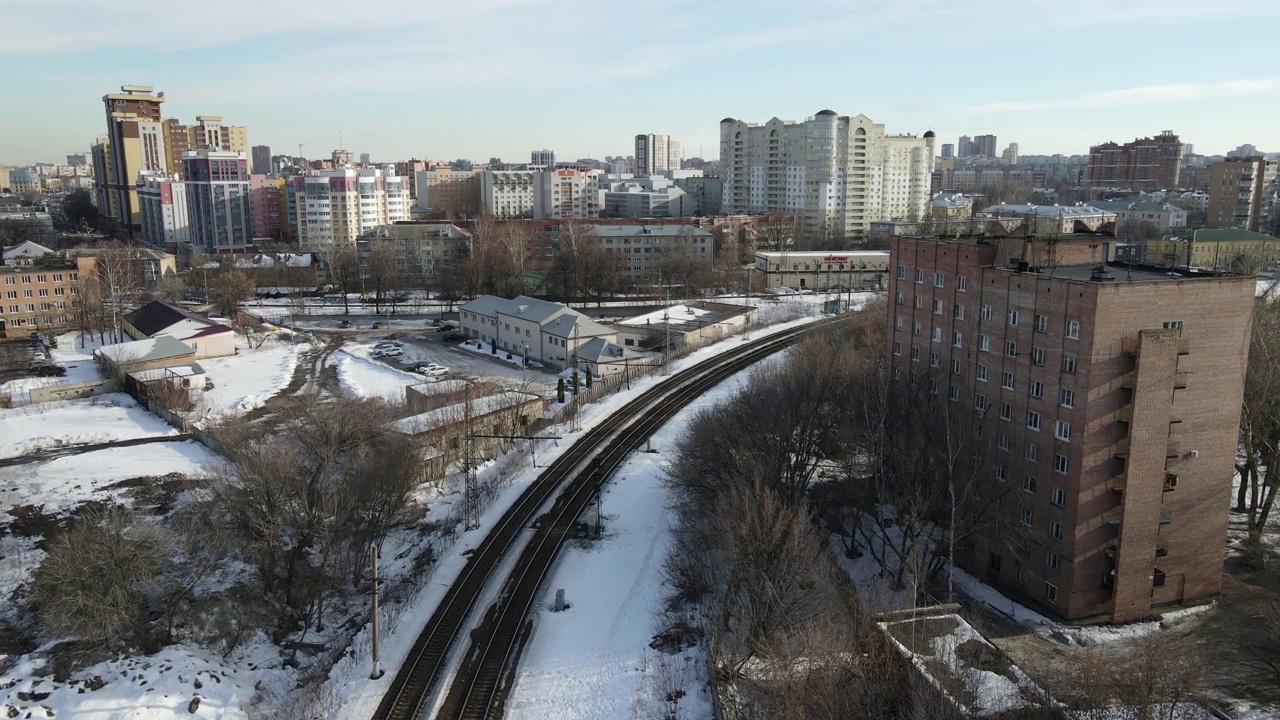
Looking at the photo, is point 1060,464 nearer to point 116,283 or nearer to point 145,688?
point 145,688

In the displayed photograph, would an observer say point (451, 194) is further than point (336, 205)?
Yes

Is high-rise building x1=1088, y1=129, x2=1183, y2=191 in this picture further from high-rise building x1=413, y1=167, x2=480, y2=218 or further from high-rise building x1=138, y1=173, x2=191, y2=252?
high-rise building x1=138, y1=173, x2=191, y2=252

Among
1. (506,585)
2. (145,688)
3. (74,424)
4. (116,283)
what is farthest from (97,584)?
(116,283)

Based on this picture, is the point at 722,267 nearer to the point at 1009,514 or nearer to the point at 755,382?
the point at 755,382

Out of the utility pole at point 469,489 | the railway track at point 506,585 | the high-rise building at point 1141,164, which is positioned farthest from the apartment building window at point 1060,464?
the high-rise building at point 1141,164

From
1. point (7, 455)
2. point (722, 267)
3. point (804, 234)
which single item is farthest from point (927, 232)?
point (804, 234)

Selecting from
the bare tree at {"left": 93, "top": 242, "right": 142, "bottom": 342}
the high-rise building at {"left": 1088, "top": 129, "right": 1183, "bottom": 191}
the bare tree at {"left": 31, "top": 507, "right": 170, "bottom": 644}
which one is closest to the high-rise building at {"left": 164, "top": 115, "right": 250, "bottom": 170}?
the bare tree at {"left": 93, "top": 242, "right": 142, "bottom": 342}
